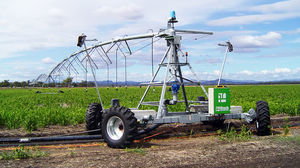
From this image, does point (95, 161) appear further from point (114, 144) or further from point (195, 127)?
point (195, 127)

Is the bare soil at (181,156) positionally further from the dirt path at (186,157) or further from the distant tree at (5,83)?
the distant tree at (5,83)

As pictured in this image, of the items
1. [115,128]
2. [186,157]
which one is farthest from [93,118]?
[186,157]

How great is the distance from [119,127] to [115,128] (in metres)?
0.10

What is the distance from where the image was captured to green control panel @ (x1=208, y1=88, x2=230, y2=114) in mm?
8086

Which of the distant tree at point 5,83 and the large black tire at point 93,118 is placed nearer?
the large black tire at point 93,118

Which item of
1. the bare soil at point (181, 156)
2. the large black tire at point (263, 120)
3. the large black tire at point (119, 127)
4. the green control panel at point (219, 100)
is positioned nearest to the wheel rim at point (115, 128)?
the large black tire at point (119, 127)

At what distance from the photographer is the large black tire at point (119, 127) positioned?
23.2 feet

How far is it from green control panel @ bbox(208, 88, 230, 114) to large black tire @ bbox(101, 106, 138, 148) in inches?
87.9

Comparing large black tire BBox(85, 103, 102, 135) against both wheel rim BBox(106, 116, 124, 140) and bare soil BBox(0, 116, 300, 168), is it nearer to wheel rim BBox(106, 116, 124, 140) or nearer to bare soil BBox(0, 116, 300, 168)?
bare soil BBox(0, 116, 300, 168)

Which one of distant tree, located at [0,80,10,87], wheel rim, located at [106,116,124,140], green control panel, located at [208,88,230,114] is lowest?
wheel rim, located at [106,116,124,140]

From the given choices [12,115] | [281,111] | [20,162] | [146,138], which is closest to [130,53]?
[146,138]

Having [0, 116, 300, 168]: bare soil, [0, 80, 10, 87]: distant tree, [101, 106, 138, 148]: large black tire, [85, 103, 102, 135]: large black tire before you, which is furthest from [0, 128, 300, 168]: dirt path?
[0, 80, 10, 87]: distant tree

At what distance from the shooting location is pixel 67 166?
546 cm

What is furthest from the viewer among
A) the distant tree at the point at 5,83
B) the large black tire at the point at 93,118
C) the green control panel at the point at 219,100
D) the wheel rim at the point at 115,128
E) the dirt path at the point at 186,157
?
the distant tree at the point at 5,83
